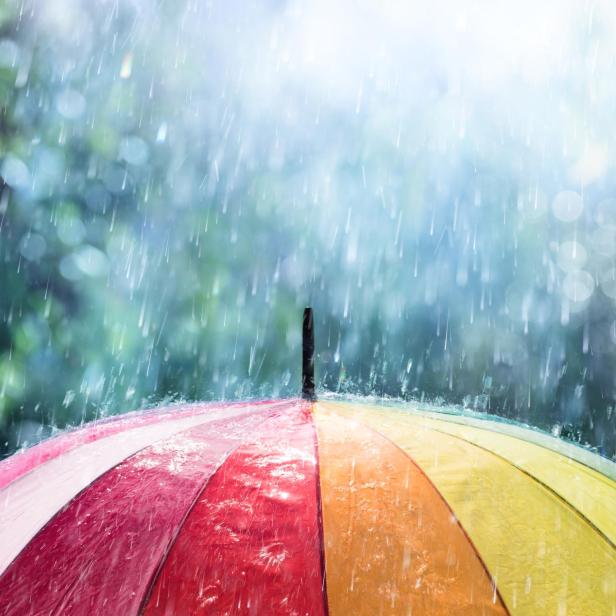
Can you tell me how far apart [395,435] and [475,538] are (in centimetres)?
52

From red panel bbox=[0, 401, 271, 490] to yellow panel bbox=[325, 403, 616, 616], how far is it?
3.00ft

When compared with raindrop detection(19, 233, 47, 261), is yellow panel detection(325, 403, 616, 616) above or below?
below

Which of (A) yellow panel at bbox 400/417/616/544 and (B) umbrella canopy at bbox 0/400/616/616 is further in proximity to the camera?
(A) yellow panel at bbox 400/417/616/544

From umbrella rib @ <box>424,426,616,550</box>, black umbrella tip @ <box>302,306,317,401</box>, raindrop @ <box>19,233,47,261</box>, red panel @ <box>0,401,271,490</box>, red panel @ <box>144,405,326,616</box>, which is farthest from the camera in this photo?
raindrop @ <box>19,233,47,261</box>

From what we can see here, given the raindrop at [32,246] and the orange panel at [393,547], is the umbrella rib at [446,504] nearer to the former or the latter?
the orange panel at [393,547]

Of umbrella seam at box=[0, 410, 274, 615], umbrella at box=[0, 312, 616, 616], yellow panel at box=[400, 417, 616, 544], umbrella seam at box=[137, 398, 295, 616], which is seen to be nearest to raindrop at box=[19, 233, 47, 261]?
umbrella at box=[0, 312, 616, 616]

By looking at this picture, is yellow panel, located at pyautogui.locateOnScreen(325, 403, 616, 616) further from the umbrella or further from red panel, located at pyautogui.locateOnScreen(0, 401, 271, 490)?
red panel, located at pyautogui.locateOnScreen(0, 401, 271, 490)

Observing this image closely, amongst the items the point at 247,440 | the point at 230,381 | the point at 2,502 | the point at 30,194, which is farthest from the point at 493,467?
the point at 230,381

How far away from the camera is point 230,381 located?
9.88 m

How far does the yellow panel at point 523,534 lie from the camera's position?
1.24 meters

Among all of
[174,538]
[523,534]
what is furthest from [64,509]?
[523,534]

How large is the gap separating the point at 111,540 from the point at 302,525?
0.49 m

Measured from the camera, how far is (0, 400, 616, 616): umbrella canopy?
120 cm

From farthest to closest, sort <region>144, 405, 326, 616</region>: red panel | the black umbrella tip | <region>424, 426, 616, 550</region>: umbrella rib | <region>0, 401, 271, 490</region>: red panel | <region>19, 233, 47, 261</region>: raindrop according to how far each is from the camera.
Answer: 1. <region>19, 233, 47, 261</region>: raindrop
2. the black umbrella tip
3. <region>0, 401, 271, 490</region>: red panel
4. <region>424, 426, 616, 550</region>: umbrella rib
5. <region>144, 405, 326, 616</region>: red panel
